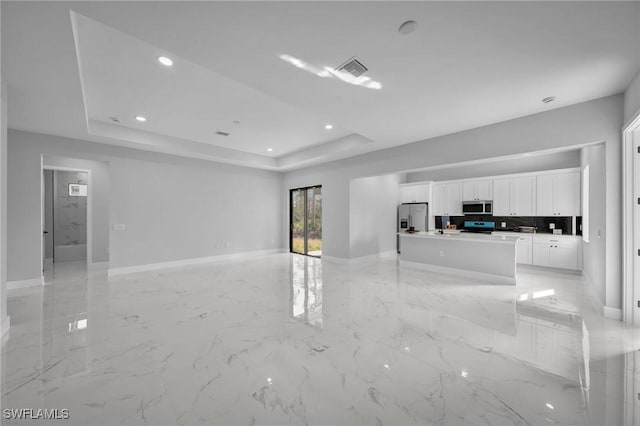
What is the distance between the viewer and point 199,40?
2.19m

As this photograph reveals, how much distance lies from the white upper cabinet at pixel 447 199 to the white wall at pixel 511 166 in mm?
291

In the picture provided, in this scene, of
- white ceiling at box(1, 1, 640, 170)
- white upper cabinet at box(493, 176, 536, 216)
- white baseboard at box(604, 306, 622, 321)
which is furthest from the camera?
white upper cabinet at box(493, 176, 536, 216)

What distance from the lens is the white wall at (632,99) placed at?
2.68 metres

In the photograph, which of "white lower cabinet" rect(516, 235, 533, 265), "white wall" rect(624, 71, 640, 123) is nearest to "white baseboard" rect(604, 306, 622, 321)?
"white wall" rect(624, 71, 640, 123)

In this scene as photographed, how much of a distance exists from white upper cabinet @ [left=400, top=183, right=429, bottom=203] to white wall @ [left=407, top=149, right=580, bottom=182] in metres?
0.34

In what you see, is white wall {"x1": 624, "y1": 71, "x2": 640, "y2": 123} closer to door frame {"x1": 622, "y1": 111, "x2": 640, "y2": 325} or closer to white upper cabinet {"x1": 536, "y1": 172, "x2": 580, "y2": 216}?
door frame {"x1": 622, "y1": 111, "x2": 640, "y2": 325}

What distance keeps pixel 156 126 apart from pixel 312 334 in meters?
4.85

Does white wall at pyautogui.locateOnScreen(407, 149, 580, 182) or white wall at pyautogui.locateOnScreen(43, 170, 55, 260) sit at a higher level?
white wall at pyautogui.locateOnScreen(407, 149, 580, 182)

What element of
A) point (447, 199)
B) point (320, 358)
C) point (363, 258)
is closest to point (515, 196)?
point (447, 199)

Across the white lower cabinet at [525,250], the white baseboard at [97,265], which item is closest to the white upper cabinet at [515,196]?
→ the white lower cabinet at [525,250]

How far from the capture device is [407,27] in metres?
2.04

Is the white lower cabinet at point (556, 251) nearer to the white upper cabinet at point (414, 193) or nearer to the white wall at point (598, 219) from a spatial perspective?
the white wall at point (598, 219)

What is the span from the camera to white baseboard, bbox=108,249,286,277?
5527 millimetres

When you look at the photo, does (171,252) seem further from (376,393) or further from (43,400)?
(376,393)
